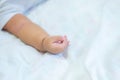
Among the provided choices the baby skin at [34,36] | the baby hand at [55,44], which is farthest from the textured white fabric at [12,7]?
the baby hand at [55,44]

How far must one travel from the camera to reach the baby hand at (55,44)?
2.18ft

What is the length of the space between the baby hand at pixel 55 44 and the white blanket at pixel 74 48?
0.02 meters

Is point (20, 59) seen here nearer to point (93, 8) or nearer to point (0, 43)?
point (0, 43)

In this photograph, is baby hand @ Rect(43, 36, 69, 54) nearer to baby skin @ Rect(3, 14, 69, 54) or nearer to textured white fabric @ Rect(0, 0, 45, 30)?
baby skin @ Rect(3, 14, 69, 54)

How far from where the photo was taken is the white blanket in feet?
1.97

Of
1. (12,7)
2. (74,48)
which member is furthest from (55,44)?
(12,7)

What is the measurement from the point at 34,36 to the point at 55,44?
10 cm

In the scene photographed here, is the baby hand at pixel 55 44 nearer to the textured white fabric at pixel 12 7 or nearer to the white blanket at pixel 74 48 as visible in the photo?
the white blanket at pixel 74 48

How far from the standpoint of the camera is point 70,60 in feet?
2.12

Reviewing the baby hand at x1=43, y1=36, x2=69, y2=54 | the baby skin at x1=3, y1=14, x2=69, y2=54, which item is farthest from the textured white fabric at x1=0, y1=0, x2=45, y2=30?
the baby hand at x1=43, y1=36, x2=69, y2=54

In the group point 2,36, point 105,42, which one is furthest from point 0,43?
point 105,42

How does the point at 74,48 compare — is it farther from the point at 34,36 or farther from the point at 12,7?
the point at 12,7

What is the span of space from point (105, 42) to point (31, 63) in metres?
0.22

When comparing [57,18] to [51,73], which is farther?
[57,18]
